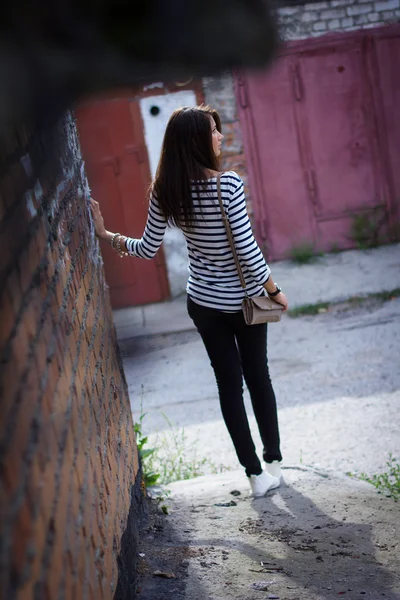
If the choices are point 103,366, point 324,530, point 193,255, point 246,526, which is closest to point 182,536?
point 246,526

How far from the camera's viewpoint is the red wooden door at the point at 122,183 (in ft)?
28.4

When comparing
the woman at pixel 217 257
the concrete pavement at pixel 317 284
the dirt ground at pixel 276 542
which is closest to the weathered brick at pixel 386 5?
the concrete pavement at pixel 317 284

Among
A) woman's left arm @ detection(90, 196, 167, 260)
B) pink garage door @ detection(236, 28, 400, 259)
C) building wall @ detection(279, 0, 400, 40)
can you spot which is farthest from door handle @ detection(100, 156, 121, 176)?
woman's left arm @ detection(90, 196, 167, 260)

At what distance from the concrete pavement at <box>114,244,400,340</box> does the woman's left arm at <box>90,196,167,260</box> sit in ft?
13.8

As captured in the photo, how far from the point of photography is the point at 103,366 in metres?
2.82

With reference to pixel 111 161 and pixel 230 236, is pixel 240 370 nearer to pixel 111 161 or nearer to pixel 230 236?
pixel 230 236

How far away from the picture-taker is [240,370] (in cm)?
345

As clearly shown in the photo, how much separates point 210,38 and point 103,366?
2156 mm

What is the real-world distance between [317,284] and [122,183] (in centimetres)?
248

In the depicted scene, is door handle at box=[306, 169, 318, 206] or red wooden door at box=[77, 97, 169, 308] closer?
red wooden door at box=[77, 97, 169, 308]

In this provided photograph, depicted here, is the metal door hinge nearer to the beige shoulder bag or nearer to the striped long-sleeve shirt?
the striped long-sleeve shirt

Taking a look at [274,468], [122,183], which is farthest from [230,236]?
[122,183]

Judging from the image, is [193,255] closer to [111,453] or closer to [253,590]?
[111,453]

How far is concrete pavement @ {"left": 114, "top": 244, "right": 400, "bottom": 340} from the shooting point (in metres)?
7.86
